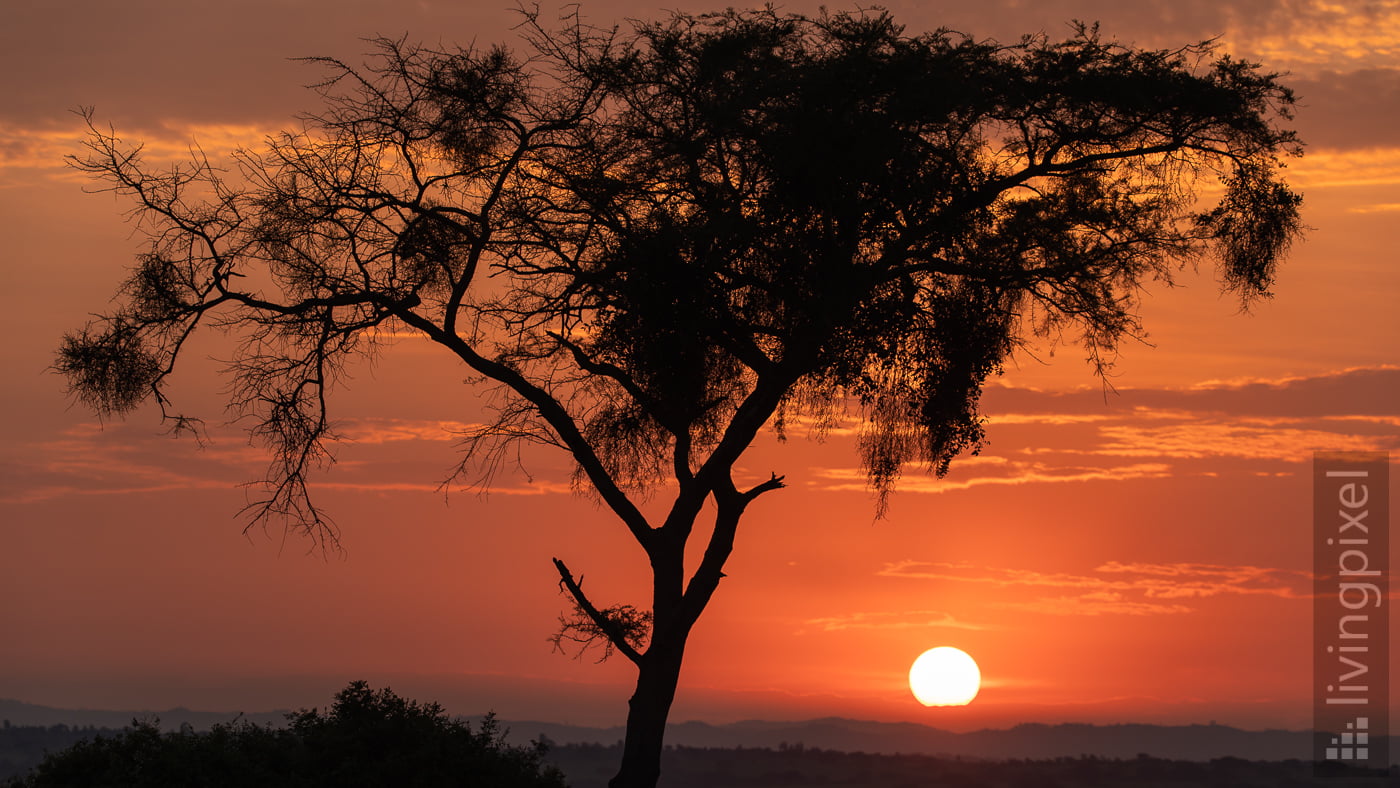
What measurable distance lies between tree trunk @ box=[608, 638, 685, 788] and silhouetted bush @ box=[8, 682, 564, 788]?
213 centimetres

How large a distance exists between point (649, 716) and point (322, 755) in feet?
16.9

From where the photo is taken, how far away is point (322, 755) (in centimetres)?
1648

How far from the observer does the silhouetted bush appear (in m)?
16.0

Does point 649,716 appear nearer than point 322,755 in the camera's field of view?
No

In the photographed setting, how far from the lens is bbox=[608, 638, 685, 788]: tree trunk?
1930 cm

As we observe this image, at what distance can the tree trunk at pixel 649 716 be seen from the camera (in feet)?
63.3

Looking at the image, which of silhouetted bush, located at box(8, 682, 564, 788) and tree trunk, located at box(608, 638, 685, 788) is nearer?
silhouetted bush, located at box(8, 682, 564, 788)

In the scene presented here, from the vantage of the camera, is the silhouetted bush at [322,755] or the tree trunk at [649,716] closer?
the silhouetted bush at [322,755]

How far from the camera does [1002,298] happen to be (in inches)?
848

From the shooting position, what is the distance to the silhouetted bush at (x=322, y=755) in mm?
16031

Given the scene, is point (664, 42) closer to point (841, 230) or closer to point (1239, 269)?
point (841, 230)

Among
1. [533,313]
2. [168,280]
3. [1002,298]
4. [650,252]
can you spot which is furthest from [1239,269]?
[168,280]

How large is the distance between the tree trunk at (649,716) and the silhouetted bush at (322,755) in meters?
2.13

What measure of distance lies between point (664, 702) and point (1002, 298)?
864 centimetres
